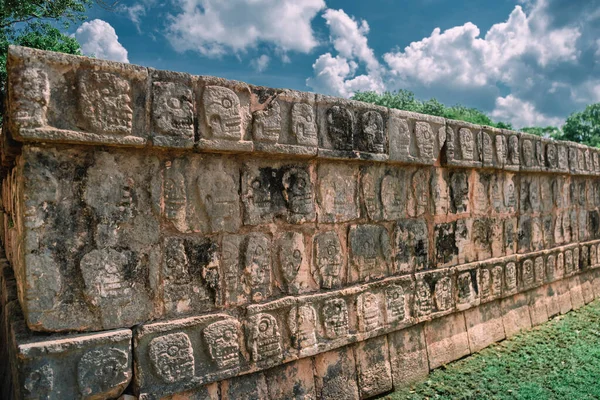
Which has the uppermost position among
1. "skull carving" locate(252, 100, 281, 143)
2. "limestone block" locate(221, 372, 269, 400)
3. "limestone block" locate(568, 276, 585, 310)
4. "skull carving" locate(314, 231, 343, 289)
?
"skull carving" locate(252, 100, 281, 143)

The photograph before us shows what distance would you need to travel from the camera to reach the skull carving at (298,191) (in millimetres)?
2730

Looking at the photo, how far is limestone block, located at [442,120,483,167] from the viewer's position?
12.4 feet

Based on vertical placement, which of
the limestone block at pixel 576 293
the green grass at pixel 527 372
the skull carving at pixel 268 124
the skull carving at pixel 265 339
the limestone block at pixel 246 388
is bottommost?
the green grass at pixel 527 372

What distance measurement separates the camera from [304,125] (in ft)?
9.03

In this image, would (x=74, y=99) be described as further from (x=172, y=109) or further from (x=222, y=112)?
(x=222, y=112)

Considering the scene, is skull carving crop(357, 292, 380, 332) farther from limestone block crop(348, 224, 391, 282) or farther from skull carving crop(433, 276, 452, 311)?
skull carving crop(433, 276, 452, 311)

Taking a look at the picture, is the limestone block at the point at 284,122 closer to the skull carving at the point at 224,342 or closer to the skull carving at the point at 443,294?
the skull carving at the point at 224,342

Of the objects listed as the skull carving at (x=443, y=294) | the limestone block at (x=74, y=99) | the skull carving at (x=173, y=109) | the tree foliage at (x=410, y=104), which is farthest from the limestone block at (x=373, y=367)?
the tree foliage at (x=410, y=104)

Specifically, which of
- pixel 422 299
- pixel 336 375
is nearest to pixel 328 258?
pixel 336 375

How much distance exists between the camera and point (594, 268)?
6305 millimetres

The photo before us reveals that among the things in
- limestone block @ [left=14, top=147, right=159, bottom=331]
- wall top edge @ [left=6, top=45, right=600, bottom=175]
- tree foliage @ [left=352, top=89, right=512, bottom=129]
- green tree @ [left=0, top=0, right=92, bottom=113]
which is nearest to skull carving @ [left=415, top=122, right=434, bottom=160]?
wall top edge @ [left=6, top=45, right=600, bottom=175]

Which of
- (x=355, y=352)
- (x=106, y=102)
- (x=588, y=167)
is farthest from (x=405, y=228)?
(x=588, y=167)

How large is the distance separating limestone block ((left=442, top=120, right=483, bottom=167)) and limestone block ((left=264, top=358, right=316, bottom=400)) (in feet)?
6.91

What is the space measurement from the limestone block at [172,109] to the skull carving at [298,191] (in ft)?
2.27
